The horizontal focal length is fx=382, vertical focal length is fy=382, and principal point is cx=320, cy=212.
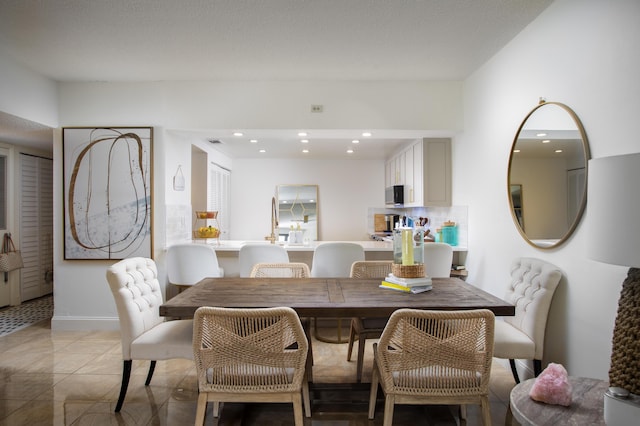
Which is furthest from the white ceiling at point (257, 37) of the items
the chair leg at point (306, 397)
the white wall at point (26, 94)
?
the chair leg at point (306, 397)

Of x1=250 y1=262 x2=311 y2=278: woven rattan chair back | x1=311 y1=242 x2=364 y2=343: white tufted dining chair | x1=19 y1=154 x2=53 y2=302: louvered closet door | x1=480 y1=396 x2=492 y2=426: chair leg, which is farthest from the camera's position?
x1=19 y1=154 x2=53 y2=302: louvered closet door

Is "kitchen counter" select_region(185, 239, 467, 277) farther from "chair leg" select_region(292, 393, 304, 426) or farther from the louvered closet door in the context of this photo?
the louvered closet door

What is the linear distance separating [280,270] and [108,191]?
6.76ft

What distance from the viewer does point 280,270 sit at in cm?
305

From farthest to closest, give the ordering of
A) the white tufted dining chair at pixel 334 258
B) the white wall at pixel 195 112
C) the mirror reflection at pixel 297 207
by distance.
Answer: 1. the mirror reflection at pixel 297 207
2. the white wall at pixel 195 112
3. the white tufted dining chair at pixel 334 258

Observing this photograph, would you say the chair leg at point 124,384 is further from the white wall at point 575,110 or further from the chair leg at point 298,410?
the white wall at point 575,110

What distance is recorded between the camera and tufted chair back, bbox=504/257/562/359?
7.42 ft

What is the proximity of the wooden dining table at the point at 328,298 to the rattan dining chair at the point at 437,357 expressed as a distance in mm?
318

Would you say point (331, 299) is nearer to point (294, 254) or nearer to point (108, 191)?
point (294, 254)

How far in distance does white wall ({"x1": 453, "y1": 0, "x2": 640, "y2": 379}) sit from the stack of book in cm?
82

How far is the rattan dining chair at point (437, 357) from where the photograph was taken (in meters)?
1.62

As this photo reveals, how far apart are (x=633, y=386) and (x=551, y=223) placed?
4.80 feet

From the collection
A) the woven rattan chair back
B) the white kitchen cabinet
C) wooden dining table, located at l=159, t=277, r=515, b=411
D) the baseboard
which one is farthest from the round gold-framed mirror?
the baseboard

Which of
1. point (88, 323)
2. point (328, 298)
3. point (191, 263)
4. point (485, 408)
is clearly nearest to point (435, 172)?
point (328, 298)
